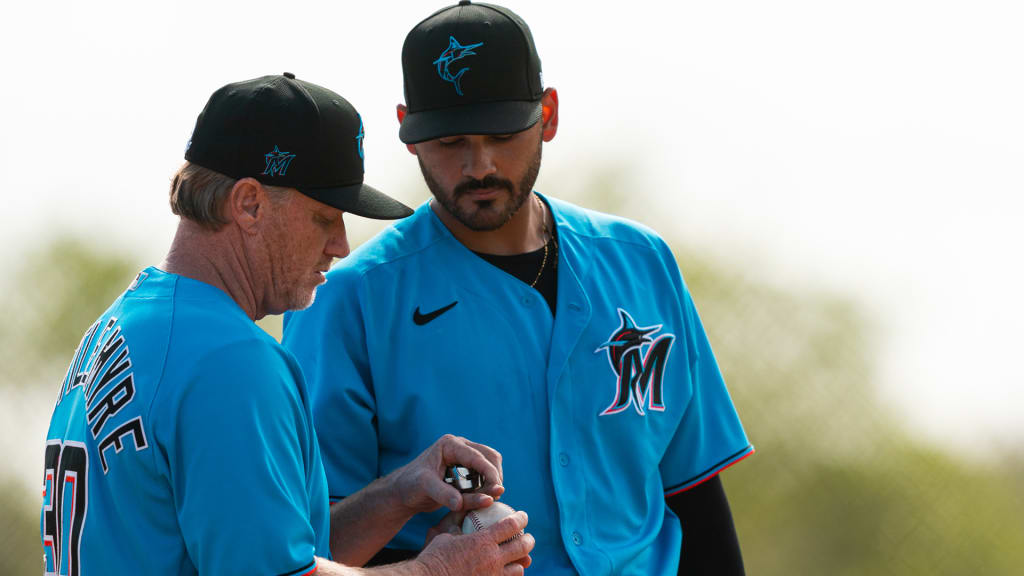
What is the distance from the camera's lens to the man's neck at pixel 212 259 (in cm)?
205

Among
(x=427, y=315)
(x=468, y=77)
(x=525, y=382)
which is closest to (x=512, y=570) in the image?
(x=525, y=382)

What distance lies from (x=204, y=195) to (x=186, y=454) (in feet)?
1.80

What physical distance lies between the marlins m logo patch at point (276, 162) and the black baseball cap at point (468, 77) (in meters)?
0.61

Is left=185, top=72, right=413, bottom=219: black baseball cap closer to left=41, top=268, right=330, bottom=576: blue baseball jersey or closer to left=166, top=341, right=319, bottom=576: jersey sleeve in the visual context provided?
left=41, top=268, right=330, bottom=576: blue baseball jersey

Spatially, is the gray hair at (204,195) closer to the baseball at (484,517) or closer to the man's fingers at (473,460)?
the man's fingers at (473,460)

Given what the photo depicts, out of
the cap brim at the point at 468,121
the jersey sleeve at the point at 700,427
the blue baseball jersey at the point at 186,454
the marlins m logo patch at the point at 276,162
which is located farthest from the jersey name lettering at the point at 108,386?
the jersey sleeve at the point at 700,427

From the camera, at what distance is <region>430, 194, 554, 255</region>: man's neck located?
2885mm

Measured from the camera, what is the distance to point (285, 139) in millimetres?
2135

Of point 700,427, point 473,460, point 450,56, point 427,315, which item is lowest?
point 700,427

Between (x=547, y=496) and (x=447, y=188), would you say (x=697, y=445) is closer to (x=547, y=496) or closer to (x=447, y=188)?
(x=547, y=496)

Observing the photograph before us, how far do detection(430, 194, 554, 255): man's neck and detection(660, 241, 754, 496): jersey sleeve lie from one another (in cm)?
41

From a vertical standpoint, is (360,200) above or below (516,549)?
above

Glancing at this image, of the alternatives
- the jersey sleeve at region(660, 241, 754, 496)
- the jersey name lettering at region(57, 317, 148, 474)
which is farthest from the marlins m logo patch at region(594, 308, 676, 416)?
the jersey name lettering at region(57, 317, 148, 474)

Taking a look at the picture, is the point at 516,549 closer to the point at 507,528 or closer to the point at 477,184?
the point at 507,528
